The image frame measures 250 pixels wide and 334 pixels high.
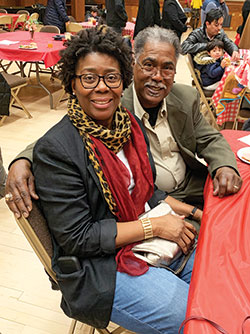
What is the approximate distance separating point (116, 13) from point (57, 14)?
1601 millimetres

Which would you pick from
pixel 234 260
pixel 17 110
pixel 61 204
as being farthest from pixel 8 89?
pixel 234 260

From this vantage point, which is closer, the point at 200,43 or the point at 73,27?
the point at 200,43

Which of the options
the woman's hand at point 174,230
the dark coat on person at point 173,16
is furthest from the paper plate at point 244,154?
the dark coat on person at point 173,16

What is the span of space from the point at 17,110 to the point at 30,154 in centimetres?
386

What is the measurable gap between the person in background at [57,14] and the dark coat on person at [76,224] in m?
6.16

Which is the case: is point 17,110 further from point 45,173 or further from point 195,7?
point 195,7

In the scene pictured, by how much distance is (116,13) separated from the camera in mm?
5719

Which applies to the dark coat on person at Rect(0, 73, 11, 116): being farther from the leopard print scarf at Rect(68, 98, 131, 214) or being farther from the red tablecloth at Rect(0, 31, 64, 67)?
the leopard print scarf at Rect(68, 98, 131, 214)

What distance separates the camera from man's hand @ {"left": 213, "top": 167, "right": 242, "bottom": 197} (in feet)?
4.54

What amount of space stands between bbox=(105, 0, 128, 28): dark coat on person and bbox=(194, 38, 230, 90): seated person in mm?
2041

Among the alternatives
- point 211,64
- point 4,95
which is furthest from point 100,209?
point 211,64

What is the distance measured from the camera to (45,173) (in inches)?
44.7

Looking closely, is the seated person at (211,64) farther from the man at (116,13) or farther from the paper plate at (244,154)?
the paper plate at (244,154)

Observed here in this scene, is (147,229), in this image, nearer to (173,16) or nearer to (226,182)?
(226,182)
